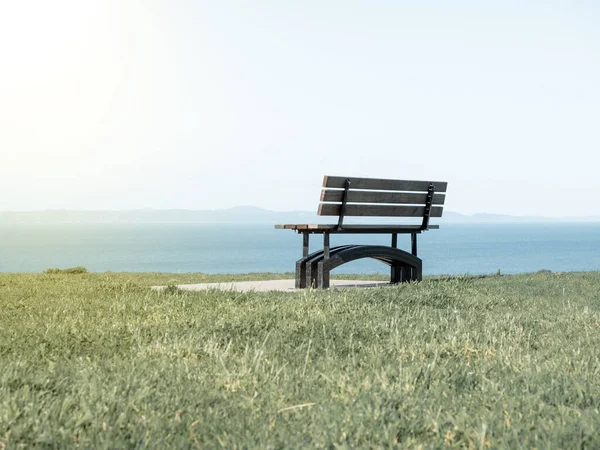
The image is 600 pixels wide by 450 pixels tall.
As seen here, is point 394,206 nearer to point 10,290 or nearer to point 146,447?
point 10,290

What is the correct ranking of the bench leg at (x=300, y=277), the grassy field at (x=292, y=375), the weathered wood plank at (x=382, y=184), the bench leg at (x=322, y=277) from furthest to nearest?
the bench leg at (x=300, y=277), the weathered wood plank at (x=382, y=184), the bench leg at (x=322, y=277), the grassy field at (x=292, y=375)

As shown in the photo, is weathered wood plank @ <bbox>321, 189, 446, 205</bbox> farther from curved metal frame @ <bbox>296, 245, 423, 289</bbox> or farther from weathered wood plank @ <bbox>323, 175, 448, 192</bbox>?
curved metal frame @ <bbox>296, 245, 423, 289</bbox>

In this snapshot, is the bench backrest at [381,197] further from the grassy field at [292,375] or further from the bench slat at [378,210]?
the grassy field at [292,375]

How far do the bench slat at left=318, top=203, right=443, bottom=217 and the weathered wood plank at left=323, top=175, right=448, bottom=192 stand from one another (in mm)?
314

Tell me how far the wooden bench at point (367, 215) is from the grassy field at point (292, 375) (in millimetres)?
3645

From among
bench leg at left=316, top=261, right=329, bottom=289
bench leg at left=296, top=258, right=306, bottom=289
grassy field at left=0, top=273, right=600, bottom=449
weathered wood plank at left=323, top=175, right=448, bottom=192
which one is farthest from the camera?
bench leg at left=296, top=258, right=306, bottom=289

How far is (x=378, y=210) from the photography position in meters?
11.0

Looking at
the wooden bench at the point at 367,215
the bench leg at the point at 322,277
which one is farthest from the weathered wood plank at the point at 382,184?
the bench leg at the point at 322,277

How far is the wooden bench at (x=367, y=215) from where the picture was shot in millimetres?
10234

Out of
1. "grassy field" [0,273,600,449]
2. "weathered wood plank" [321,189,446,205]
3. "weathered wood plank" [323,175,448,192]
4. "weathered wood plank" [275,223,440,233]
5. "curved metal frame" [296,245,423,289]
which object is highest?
"weathered wood plank" [323,175,448,192]

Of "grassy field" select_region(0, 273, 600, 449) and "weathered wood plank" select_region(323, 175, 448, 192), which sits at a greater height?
"weathered wood plank" select_region(323, 175, 448, 192)

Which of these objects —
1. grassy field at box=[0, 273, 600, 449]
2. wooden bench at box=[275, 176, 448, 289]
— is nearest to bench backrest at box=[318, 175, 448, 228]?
wooden bench at box=[275, 176, 448, 289]

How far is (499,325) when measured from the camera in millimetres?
5551

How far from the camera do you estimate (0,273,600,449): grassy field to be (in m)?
2.76
